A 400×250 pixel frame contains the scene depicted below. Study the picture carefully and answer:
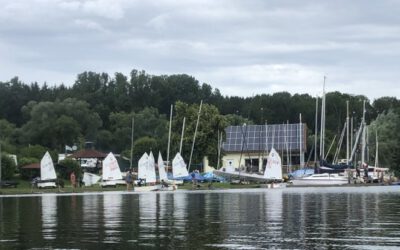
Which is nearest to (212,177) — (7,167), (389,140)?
(7,167)

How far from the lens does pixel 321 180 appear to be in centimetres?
9738

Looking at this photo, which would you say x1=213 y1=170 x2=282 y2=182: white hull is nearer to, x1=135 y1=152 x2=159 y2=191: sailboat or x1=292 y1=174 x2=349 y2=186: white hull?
x1=292 y1=174 x2=349 y2=186: white hull

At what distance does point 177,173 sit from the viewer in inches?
3632

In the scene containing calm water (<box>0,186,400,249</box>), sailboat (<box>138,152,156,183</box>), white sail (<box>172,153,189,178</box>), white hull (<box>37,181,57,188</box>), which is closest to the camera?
calm water (<box>0,186,400,249</box>)

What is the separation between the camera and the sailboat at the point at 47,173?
86.6 metres

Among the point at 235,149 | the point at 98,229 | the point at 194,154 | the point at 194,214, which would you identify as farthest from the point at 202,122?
the point at 98,229

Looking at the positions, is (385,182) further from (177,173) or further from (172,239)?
(172,239)

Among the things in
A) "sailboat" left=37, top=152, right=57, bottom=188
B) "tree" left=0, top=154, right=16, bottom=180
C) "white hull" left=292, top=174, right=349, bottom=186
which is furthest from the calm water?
"white hull" left=292, top=174, right=349, bottom=186

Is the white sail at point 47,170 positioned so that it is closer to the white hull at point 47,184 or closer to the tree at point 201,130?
the white hull at point 47,184

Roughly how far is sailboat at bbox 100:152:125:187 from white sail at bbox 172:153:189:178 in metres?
6.73

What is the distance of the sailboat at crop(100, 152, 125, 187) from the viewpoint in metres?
90.0

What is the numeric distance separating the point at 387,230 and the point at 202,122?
3647 inches

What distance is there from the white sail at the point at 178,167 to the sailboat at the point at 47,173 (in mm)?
14379

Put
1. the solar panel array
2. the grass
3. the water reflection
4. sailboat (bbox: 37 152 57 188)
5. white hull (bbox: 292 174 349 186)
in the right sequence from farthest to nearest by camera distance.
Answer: the solar panel array < white hull (bbox: 292 174 349 186) < sailboat (bbox: 37 152 57 188) < the grass < the water reflection
